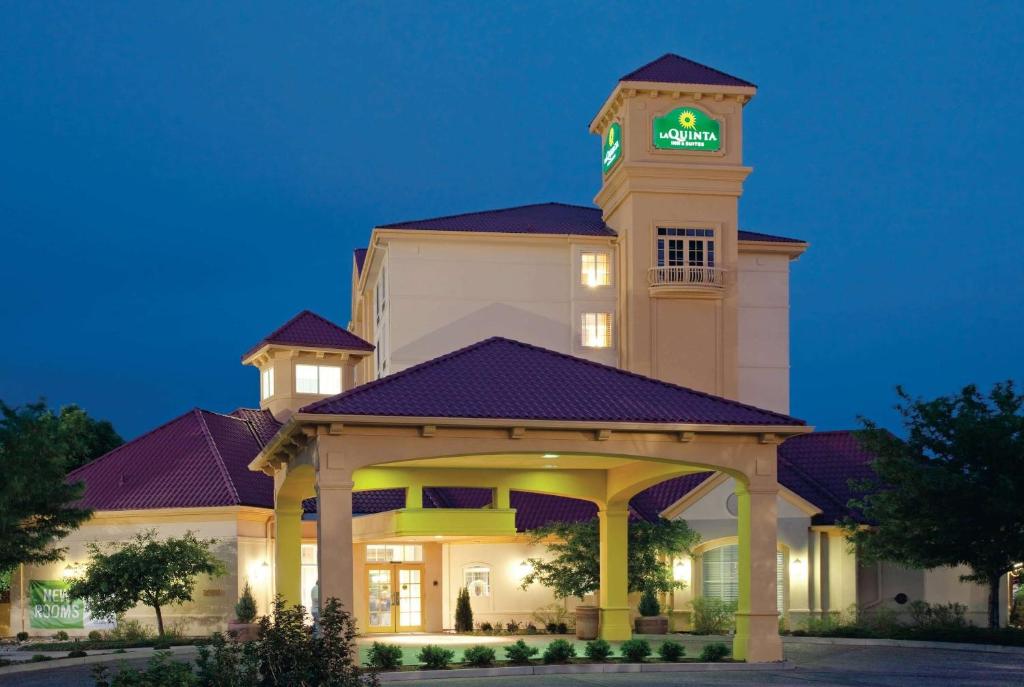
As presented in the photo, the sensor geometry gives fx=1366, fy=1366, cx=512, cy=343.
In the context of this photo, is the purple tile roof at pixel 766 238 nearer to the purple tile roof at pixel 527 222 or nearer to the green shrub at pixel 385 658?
the purple tile roof at pixel 527 222

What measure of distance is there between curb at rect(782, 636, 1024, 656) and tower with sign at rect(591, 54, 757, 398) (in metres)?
20.9

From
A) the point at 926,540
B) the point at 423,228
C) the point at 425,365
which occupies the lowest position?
the point at 926,540

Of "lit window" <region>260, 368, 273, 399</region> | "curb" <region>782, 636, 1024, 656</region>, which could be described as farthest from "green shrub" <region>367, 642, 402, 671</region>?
"lit window" <region>260, 368, 273, 399</region>

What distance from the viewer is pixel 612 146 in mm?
57375

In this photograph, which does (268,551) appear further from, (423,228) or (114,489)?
(423,228)

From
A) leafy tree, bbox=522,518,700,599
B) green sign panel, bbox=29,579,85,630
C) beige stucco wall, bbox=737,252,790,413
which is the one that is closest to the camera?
leafy tree, bbox=522,518,700,599

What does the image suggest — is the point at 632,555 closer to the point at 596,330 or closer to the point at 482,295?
the point at 596,330

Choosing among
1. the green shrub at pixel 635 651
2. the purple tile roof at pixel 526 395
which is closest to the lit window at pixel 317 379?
the purple tile roof at pixel 526 395

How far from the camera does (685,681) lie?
22.9 meters

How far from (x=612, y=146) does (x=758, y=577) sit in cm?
3405

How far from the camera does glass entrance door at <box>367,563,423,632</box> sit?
40812 mm

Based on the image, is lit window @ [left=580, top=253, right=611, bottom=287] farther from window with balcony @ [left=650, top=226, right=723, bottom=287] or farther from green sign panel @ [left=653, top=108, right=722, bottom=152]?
green sign panel @ [left=653, top=108, right=722, bottom=152]

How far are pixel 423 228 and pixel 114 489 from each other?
19027mm

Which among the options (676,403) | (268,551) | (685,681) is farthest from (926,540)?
(268,551)
